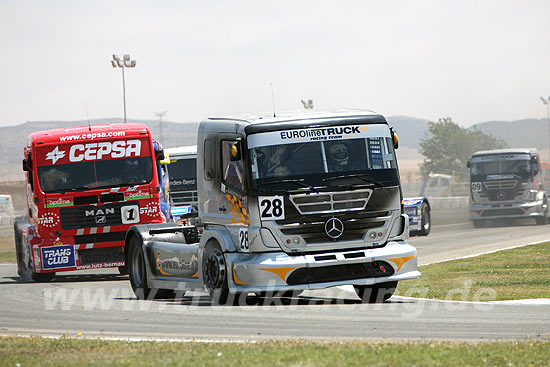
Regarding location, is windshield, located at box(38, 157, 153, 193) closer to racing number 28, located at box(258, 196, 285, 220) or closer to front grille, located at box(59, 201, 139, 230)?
front grille, located at box(59, 201, 139, 230)

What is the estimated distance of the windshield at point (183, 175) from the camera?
1106 inches

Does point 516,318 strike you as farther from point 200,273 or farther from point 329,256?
point 200,273

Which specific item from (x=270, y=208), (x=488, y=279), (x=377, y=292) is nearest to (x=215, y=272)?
(x=270, y=208)

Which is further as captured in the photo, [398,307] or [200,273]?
Answer: [200,273]

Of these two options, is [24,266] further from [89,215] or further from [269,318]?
[269,318]

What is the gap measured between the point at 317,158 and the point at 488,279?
5058mm

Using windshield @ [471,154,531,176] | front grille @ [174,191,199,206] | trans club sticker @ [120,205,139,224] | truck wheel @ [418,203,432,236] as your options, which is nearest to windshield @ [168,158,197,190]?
front grille @ [174,191,199,206]

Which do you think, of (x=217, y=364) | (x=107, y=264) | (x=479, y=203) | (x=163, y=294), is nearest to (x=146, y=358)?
(x=217, y=364)

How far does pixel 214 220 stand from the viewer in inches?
490

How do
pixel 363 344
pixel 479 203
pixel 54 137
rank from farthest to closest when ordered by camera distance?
pixel 479 203
pixel 54 137
pixel 363 344

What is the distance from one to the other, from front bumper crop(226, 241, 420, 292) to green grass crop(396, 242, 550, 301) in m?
1.23

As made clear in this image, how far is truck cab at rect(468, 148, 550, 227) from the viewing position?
34906mm

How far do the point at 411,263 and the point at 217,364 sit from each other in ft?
17.0

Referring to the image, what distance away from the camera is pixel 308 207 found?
11359mm
